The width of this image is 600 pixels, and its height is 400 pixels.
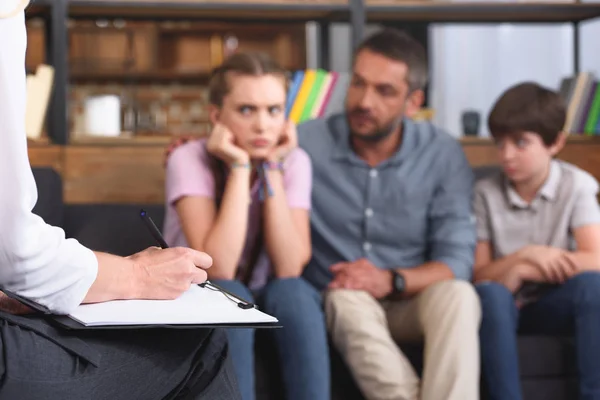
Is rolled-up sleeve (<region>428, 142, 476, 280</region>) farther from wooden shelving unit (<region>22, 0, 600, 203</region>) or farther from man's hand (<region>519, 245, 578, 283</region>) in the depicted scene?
wooden shelving unit (<region>22, 0, 600, 203</region>)

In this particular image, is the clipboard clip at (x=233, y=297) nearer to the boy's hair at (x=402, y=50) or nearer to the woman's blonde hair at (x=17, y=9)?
the woman's blonde hair at (x=17, y=9)

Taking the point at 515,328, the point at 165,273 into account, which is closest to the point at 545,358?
Result: the point at 515,328

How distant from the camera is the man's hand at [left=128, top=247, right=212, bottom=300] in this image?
1.19 m

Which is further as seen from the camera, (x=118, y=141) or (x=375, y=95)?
(x=118, y=141)

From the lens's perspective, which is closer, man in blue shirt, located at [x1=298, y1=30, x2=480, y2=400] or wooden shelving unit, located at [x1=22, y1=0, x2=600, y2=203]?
man in blue shirt, located at [x1=298, y1=30, x2=480, y2=400]

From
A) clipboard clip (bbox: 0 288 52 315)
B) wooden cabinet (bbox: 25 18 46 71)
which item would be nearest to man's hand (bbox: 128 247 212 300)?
clipboard clip (bbox: 0 288 52 315)

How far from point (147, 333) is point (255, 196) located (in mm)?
1188

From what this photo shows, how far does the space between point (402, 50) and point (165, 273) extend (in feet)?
4.77

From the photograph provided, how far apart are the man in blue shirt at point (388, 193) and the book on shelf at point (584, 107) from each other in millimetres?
727

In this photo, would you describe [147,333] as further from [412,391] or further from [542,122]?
[542,122]

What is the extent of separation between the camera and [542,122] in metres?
2.46

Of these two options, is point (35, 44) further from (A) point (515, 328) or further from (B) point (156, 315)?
(B) point (156, 315)

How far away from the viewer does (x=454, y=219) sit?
8.02 feet


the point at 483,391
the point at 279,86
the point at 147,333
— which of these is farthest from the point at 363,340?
the point at 147,333
